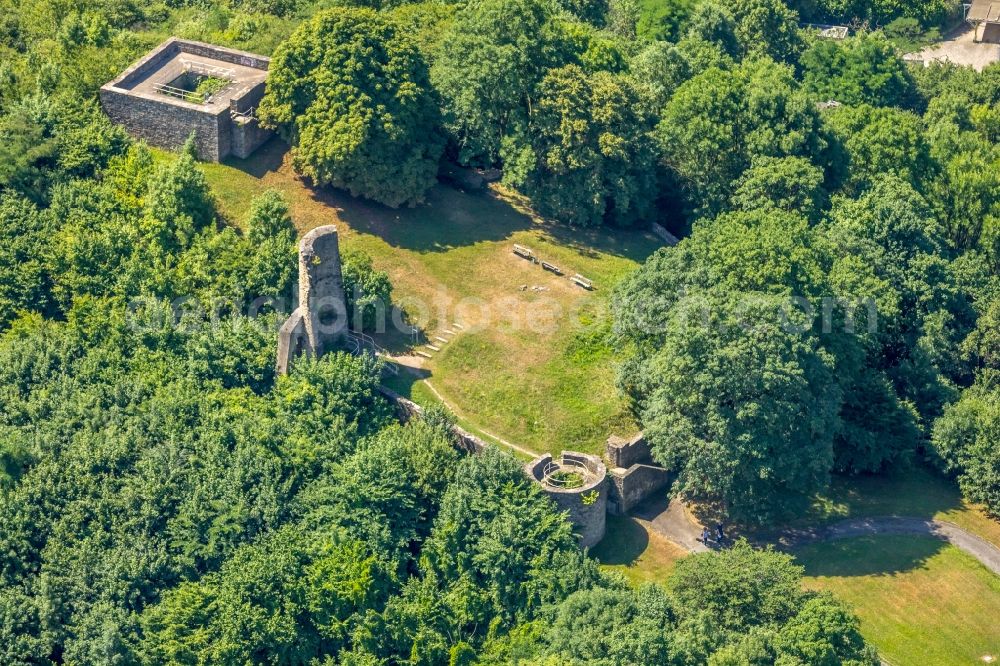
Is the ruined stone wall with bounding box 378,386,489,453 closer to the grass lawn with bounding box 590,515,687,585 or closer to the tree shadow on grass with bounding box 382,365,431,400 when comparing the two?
the tree shadow on grass with bounding box 382,365,431,400

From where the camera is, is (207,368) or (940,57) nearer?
(207,368)

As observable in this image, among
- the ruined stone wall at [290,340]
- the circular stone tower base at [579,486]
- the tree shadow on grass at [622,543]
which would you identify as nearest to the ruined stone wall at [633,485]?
the tree shadow on grass at [622,543]

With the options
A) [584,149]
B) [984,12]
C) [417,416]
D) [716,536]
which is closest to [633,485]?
[716,536]

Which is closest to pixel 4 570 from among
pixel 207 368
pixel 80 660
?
pixel 80 660

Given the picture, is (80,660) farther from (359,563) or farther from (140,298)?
(140,298)

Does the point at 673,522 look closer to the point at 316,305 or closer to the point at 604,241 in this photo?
the point at 604,241

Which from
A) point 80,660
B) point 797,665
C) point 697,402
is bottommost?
point 80,660
